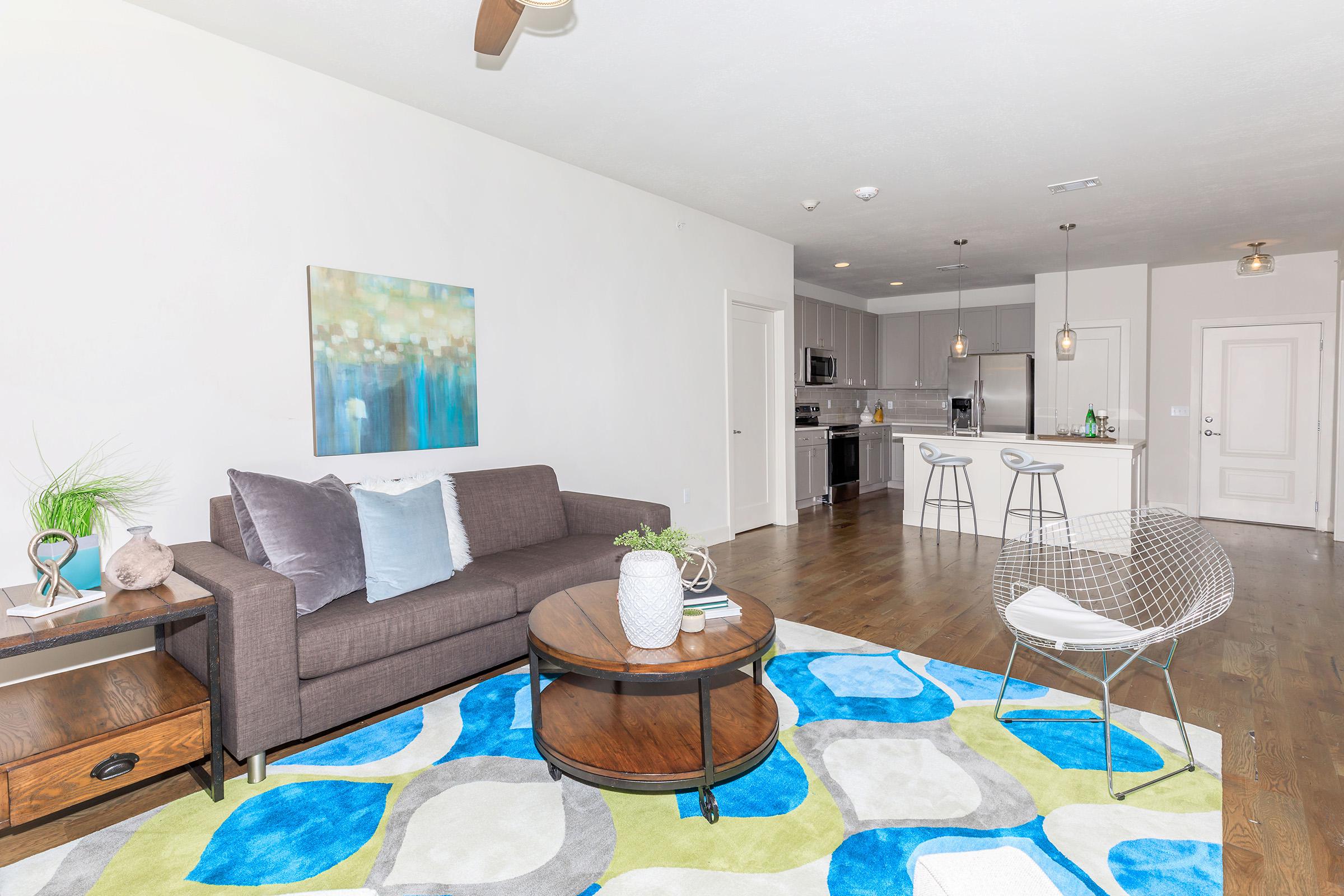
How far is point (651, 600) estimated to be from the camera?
2051mm

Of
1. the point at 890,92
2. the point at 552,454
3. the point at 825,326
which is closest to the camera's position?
the point at 890,92

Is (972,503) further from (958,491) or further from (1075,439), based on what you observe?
(1075,439)

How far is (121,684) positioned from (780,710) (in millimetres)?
2247

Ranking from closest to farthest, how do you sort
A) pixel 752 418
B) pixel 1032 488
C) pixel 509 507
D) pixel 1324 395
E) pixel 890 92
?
pixel 890 92
pixel 509 507
pixel 1032 488
pixel 752 418
pixel 1324 395

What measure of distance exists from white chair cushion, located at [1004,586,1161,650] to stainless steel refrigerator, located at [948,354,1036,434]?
5.62m

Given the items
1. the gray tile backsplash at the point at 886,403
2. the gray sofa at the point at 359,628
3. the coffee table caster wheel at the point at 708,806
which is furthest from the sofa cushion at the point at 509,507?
Result: the gray tile backsplash at the point at 886,403

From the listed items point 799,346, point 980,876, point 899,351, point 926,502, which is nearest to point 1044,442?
point 926,502

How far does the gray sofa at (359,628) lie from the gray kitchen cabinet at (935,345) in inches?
267

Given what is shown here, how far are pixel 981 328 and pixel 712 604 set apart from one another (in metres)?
7.66

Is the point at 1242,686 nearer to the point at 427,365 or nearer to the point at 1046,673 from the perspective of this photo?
the point at 1046,673

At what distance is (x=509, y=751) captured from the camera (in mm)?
2393

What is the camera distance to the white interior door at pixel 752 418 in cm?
592

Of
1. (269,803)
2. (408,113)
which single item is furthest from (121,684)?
(408,113)

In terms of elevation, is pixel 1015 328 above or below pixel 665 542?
above
